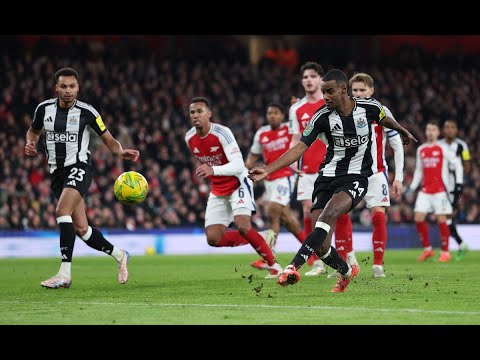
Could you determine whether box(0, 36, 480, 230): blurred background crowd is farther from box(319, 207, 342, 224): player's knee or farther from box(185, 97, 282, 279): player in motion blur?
box(319, 207, 342, 224): player's knee

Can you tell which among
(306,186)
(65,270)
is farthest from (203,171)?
(306,186)

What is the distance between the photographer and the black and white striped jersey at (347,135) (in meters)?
8.70

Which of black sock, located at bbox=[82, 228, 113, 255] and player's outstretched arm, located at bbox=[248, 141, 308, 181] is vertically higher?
player's outstretched arm, located at bbox=[248, 141, 308, 181]

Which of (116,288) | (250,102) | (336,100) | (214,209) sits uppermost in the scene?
(250,102)

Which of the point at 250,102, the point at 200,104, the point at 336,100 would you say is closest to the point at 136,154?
the point at 200,104

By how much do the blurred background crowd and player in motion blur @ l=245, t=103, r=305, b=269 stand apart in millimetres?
8868

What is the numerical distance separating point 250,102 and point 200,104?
61.3ft

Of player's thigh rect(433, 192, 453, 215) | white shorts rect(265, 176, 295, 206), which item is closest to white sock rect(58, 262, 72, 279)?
white shorts rect(265, 176, 295, 206)

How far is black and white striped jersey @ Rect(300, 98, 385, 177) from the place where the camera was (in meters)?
8.70

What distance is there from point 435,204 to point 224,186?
648cm

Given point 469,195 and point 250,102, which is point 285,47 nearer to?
point 250,102

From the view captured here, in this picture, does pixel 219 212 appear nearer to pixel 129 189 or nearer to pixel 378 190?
pixel 129 189

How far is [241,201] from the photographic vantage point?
11.1 meters

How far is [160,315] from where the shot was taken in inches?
272
